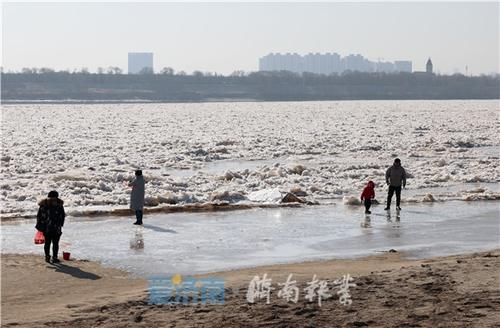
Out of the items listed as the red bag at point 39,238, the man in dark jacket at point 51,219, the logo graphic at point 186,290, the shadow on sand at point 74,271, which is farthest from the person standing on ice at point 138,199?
the logo graphic at point 186,290

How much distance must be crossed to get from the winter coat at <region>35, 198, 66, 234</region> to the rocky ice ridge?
5634mm

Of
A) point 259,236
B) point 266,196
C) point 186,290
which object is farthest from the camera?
point 266,196

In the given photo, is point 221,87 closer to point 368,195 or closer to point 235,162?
point 235,162

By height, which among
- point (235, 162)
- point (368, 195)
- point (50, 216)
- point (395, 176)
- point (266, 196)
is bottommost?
point (235, 162)

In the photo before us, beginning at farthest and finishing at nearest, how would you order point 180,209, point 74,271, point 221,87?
point 221,87 → point 180,209 → point 74,271

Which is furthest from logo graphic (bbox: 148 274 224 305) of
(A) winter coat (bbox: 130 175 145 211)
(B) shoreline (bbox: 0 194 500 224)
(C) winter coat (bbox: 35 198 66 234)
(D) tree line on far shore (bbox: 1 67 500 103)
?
(D) tree line on far shore (bbox: 1 67 500 103)

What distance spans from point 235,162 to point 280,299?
26361mm

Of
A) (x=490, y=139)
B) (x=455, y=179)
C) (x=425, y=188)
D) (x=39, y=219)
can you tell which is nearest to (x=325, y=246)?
(x=39, y=219)

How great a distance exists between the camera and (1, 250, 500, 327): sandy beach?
30.0ft

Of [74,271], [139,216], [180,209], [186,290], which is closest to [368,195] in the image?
[180,209]

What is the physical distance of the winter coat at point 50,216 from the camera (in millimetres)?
13680

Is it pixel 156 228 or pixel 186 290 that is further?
pixel 156 228

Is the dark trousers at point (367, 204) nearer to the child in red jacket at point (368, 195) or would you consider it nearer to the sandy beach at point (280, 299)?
the child in red jacket at point (368, 195)

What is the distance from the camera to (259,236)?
16.3 metres
